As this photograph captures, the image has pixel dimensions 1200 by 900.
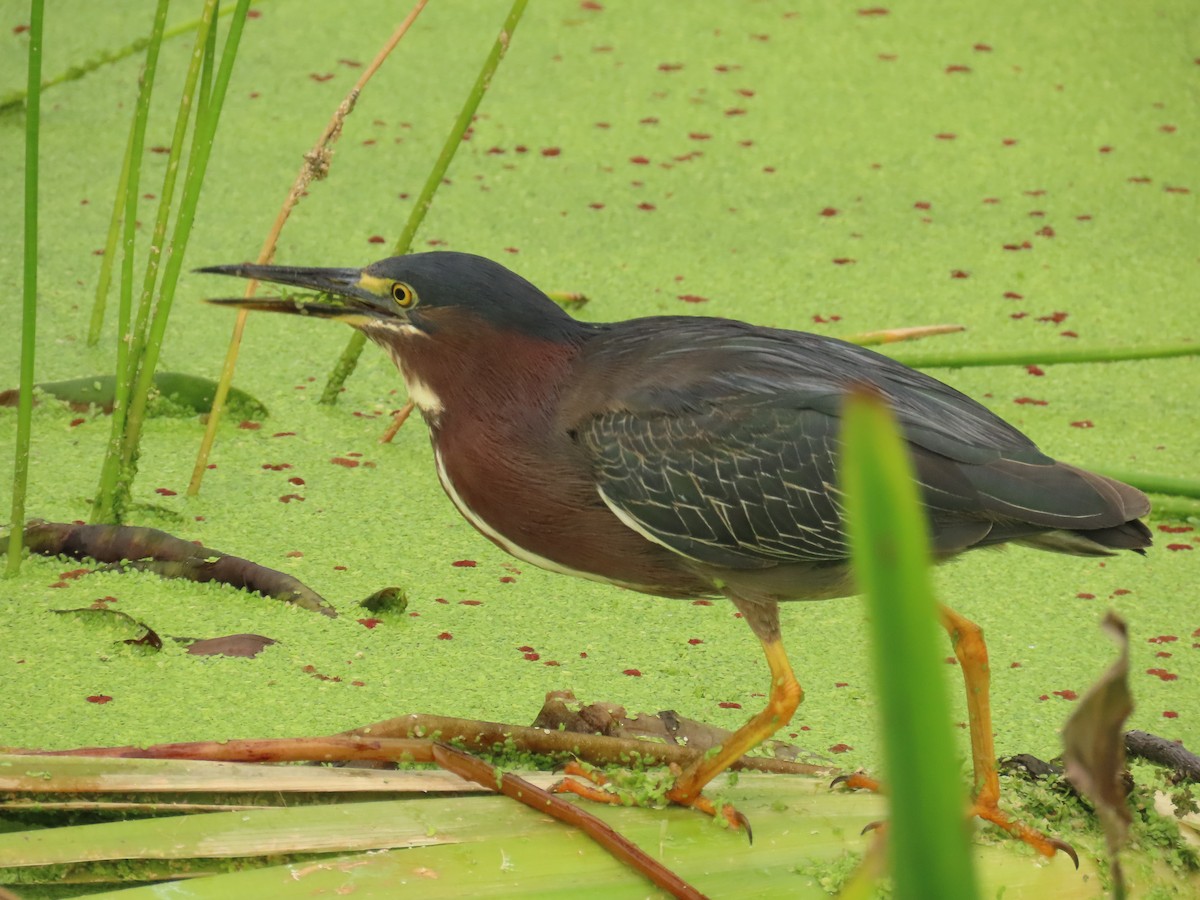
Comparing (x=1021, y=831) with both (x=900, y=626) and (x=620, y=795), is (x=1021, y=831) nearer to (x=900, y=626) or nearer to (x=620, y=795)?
(x=620, y=795)

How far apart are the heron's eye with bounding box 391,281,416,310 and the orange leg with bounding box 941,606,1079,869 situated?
32.5 inches

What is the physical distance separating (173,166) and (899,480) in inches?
80.8

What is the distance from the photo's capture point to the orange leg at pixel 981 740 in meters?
1.83

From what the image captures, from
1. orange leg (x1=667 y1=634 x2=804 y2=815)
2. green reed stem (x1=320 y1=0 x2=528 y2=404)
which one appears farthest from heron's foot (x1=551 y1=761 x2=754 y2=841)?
green reed stem (x1=320 y1=0 x2=528 y2=404)

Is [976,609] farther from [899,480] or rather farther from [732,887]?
[899,480]

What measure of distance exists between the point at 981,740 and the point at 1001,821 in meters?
0.12

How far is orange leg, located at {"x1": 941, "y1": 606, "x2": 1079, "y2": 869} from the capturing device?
1.83 meters

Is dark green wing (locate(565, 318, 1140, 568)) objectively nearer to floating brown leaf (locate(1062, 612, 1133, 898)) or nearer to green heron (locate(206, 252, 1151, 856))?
green heron (locate(206, 252, 1151, 856))

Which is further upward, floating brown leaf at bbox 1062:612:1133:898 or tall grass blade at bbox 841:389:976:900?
tall grass blade at bbox 841:389:976:900

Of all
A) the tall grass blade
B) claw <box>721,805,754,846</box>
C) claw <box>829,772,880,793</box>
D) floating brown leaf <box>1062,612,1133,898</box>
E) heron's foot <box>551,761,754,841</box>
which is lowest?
heron's foot <box>551,761,754,841</box>

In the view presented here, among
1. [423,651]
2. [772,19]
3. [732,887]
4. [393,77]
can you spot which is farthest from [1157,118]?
[732,887]

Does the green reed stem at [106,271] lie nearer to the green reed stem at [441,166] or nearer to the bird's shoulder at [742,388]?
the green reed stem at [441,166]

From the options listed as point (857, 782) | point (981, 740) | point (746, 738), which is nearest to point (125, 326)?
point (746, 738)

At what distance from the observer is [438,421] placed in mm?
2012
